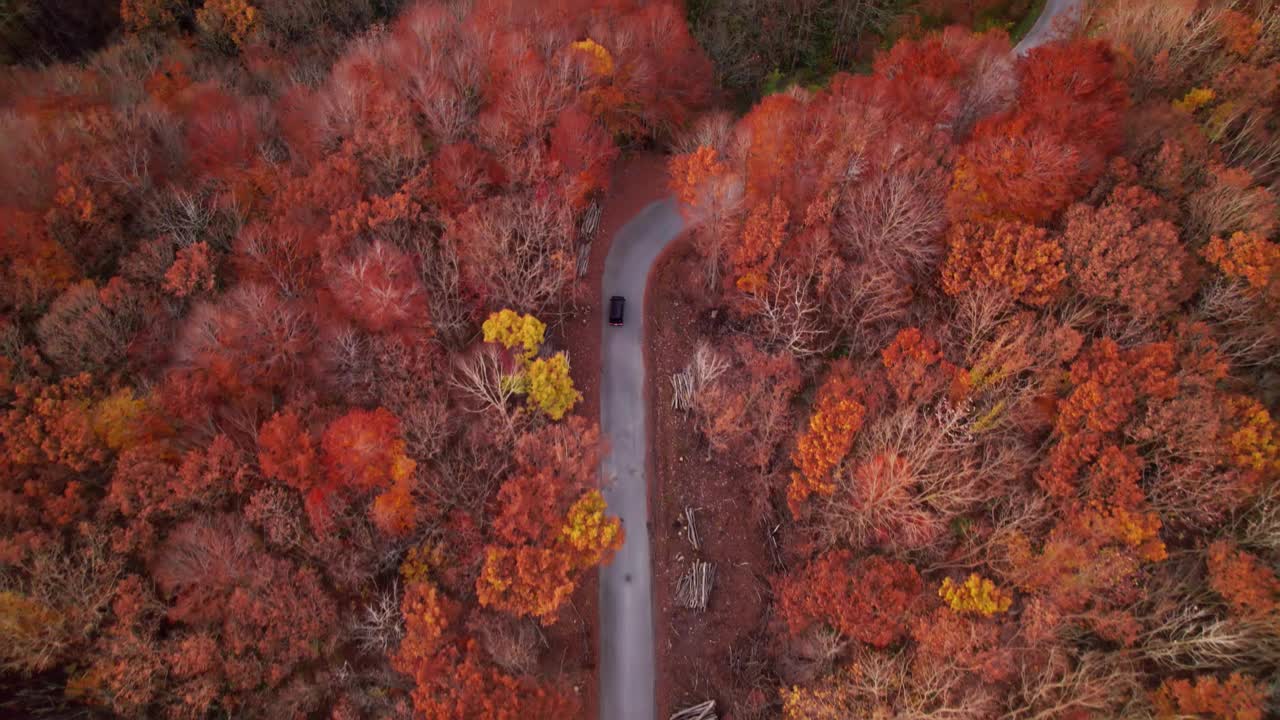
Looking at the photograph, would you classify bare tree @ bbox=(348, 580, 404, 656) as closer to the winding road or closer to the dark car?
the winding road

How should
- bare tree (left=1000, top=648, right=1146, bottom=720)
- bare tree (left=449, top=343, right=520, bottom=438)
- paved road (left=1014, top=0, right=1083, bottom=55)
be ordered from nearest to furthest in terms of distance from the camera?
bare tree (left=1000, top=648, right=1146, bottom=720) < bare tree (left=449, top=343, right=520, bottom=438) < paved road (left=1014, top=0, right=1083, bottom=55)

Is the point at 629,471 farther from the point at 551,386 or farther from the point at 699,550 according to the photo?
the point at 551,386

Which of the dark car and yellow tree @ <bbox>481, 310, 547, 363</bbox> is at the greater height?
the dark car

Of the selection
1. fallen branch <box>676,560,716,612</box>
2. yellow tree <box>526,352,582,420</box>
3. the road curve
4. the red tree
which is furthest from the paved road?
fallen branch <box>676,560,716,612</box>

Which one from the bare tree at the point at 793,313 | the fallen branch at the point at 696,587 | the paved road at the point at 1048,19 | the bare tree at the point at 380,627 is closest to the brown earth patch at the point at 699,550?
the fallen branch at the point at 696,587

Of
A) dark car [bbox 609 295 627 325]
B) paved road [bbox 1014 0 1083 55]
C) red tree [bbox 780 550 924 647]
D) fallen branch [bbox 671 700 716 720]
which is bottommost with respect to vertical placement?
fallen branch [bbox 671 700 716 720]

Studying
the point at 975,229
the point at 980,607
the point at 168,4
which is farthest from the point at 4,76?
the point at 980,607

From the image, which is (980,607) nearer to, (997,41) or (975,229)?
(975,229)
